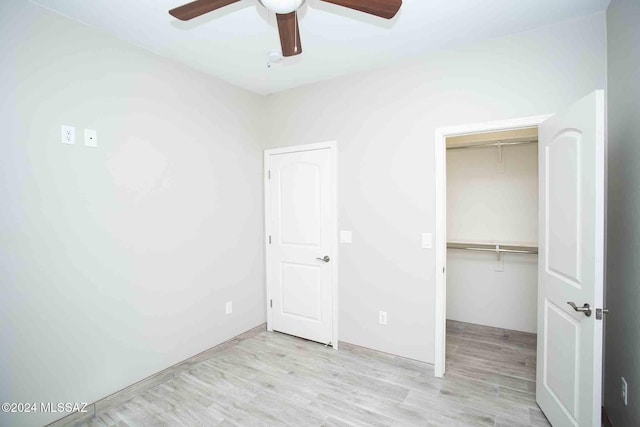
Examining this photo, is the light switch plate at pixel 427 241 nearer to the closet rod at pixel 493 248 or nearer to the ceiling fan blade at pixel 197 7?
the closet rod at pixel 493 248

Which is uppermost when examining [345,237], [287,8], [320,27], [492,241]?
[320,27]

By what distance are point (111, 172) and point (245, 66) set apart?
143 centimetres

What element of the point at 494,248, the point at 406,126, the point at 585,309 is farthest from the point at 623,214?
the point at 494,248

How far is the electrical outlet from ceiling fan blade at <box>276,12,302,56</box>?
1507 mm

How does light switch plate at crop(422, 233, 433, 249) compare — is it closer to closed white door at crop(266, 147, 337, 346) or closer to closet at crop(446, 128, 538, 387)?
closed white door at crop(266, 147, 337, 346)

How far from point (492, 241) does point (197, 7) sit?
11.7ft

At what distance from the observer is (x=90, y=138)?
82.3 inches

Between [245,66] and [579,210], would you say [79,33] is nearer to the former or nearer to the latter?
[245,66]

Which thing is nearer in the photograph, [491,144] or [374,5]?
[374,5]

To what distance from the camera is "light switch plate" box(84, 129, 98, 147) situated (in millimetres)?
2070

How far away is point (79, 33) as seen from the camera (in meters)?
2.03

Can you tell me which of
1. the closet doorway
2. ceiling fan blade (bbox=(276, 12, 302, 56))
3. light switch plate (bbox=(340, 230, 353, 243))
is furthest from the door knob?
ceiling fan blade (bbox=(276, 12, 302, 56))

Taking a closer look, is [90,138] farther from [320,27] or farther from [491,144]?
[491,144]

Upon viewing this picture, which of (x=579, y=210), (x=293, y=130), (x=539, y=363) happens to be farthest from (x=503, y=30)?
(x=539, y=363)
